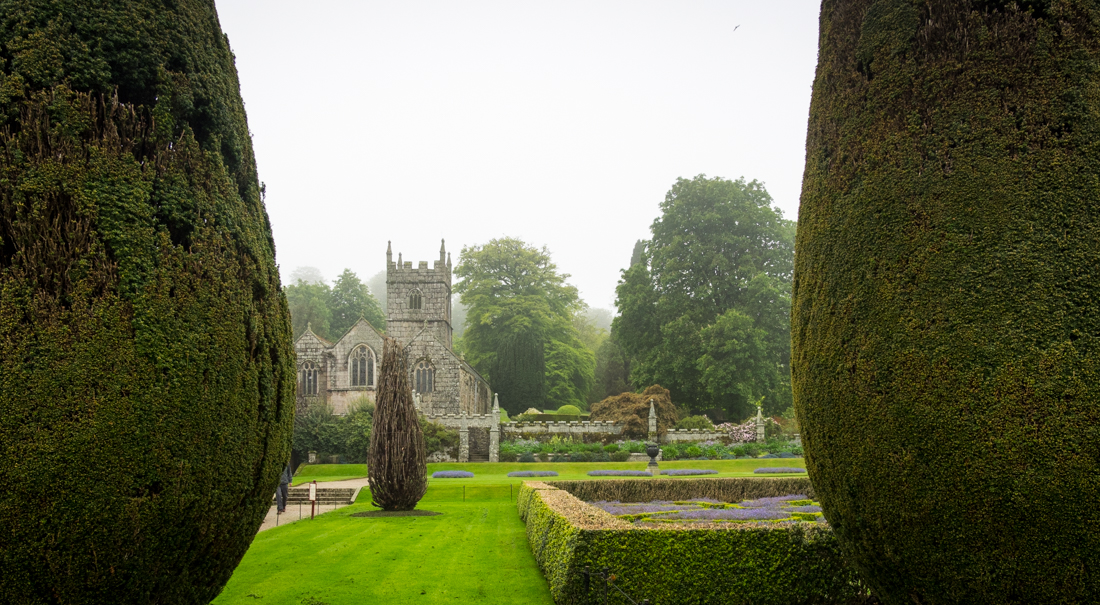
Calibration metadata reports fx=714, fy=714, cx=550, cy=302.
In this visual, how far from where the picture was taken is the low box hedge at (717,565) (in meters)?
7.63

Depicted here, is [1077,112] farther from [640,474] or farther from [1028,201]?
[640,474]

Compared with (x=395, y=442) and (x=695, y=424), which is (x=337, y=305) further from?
(x=395, y=442)

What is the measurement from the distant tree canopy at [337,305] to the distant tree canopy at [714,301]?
3482cm

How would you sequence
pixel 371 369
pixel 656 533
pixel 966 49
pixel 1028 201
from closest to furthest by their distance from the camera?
1. pixel 1028 201
2. pixel 966 49
3. pixel 656 533
4. pixel 371 369

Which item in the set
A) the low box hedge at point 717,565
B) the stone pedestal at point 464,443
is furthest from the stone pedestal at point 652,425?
the low box hedge at point 717,565

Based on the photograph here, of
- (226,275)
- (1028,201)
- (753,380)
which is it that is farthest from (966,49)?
(753,380)

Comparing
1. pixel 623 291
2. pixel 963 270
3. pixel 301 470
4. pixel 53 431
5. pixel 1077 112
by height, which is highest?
pixel 623 291

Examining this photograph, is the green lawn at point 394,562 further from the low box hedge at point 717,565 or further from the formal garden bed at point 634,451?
the formal garden bed at point 634,451

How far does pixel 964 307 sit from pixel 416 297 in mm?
50721

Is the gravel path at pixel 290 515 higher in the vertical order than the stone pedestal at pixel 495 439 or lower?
lower

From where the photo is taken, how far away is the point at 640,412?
4100cm

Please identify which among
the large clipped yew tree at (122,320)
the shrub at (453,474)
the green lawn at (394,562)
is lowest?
the shrub at (453,474)

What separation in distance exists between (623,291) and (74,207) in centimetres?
4807

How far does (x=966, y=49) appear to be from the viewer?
16.2 ft
